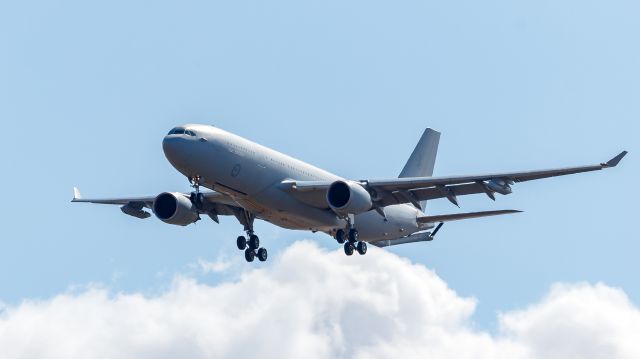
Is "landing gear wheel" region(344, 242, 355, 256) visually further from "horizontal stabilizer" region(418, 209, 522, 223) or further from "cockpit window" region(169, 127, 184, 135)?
"cockpit window" region(169, 127, 184, 135)

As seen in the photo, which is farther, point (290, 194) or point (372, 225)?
point (372, 225)

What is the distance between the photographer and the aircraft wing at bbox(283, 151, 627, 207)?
186ft

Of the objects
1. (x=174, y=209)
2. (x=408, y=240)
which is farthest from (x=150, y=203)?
(x=408, y=240)

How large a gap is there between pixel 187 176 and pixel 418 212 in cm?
1480

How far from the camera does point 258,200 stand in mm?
57906

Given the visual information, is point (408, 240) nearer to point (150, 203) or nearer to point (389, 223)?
point (389, 223)

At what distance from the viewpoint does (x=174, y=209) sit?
6219 centimetres

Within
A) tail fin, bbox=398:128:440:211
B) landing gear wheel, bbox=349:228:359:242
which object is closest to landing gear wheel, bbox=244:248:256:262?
landing gear wheel, bbox=349:228:359:242

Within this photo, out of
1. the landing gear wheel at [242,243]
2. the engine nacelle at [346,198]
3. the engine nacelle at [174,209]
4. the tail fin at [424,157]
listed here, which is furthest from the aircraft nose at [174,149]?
the tail fin at [424,157]

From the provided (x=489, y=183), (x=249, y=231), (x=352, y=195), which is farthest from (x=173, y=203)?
(x=489, y=183)

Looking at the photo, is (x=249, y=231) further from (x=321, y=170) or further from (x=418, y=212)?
(x=418, y=212)

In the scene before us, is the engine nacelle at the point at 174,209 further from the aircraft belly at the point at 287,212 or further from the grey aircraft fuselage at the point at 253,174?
the aircraft belly at the point at 287,212

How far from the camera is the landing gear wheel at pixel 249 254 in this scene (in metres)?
62.6

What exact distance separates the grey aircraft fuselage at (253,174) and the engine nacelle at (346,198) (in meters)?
1.76
